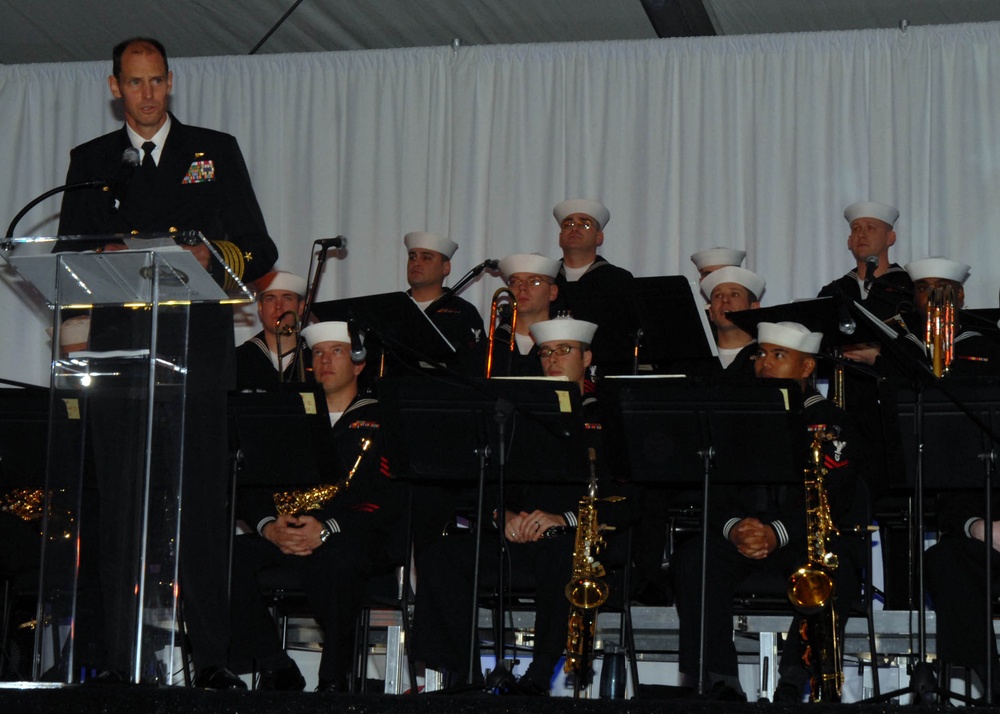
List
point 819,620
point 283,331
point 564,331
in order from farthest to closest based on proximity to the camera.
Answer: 1. point 283,331
2. point 564,331
3. point 819,620

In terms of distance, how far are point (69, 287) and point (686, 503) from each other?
9.58ft

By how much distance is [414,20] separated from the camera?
24.5 ft

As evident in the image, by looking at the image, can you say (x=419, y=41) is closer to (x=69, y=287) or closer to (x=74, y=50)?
(x=74, y=50)

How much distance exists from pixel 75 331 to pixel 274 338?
11.0ft

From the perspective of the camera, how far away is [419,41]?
7719 millimetres

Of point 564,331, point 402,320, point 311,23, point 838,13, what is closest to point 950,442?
point 564,331

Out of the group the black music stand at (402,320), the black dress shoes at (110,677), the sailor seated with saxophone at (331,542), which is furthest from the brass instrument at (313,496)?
the black dress shoes at (110,677)

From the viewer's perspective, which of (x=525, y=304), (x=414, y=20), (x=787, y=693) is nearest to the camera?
(x=787, y=693)

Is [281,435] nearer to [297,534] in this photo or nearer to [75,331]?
[297,534]

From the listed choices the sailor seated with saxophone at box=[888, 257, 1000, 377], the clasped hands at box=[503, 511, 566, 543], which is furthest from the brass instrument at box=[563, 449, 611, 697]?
the sailor seated with saxophone at box=[888, 257, 1000, 377]

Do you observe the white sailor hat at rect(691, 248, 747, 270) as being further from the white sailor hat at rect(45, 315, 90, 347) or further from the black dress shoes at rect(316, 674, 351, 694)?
the white sailor hat at rect(45, 315, 90, 347)

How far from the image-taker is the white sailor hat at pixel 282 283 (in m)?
6.82

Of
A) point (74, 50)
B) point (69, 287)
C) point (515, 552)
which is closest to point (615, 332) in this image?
point (515, 552)

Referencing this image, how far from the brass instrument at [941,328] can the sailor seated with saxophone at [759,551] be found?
54 centimetres
